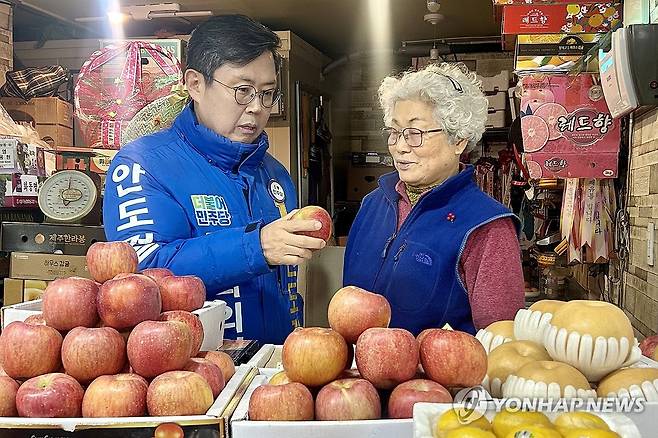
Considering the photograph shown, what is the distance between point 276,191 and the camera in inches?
86.0

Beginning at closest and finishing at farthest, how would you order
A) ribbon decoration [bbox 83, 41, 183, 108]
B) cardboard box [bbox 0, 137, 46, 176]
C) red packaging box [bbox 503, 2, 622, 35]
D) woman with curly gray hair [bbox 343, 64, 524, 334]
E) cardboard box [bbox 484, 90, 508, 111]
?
woman with curly gray hair [bbox 343, 64, 524, 334] → red packaging box [bbox 503, 2, 622, 35] → cardboard box [bbox 0, 137, 46, 176] → ribbon decoration [bbox 83, 41, 183, 108] → cardboard box [bbox 484, 90, 508, 111]

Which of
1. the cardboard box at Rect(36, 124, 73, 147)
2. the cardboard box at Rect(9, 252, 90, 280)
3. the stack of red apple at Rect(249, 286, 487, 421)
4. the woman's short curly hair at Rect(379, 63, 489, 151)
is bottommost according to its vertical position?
the cardboard box at Rect(9, 252, 90, 280)

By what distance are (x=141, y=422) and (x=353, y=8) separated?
16.0ft

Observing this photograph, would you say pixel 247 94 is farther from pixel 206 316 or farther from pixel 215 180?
pixel 206 316

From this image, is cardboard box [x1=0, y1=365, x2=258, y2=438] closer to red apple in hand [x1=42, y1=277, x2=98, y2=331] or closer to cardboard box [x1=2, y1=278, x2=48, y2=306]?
red apple in hand [x1=42, y1=277, x2=98, y2=331]

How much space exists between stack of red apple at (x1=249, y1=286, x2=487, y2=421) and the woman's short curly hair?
1.05 metres

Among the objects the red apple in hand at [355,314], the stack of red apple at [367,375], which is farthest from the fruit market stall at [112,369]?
the red apple in hand at [355,314]

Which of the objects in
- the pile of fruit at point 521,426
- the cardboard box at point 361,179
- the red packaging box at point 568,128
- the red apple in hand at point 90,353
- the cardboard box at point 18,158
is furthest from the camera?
the cardboard box at point 361,179

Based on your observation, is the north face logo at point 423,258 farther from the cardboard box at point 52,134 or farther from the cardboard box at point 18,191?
the cardboard box at point 52,134

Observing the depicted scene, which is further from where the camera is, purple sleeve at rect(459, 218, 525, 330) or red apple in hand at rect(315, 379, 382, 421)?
purple sleeve at rect(459, 218, 525, 330)

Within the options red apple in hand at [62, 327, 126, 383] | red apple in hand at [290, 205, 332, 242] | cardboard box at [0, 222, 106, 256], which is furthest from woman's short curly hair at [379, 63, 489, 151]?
cardboard box at [0, 222, 106, 256]

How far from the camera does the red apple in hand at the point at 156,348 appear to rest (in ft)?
3.67

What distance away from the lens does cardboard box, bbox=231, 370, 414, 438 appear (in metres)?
0.98

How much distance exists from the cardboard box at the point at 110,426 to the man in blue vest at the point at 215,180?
27.3 inches
